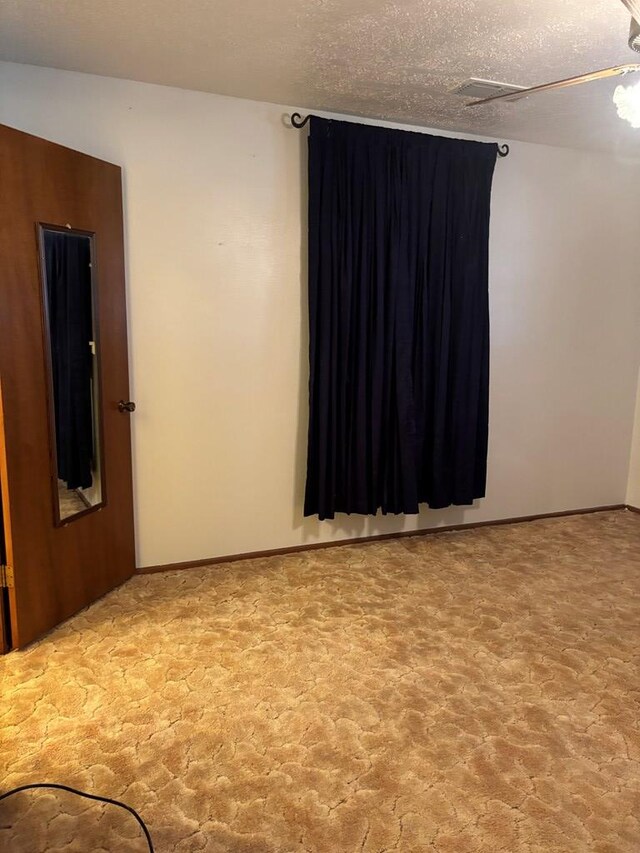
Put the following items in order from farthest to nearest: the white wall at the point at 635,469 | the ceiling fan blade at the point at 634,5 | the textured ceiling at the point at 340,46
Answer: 1. the white wall at the point at 635,469
2. the textured ceiling at the point at 340,46
3. the ceiling fan blade at the point at 634,5

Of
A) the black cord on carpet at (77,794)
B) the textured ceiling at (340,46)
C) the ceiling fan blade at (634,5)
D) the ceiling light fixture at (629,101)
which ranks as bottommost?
the black cord on carpet at (77,794)

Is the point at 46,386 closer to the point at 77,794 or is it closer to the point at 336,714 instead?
the point at 77,794

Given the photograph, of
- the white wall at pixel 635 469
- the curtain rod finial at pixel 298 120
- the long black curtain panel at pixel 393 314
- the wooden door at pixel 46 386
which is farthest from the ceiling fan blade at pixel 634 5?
the white wall at pixel 635 469

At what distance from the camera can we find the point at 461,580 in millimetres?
3199

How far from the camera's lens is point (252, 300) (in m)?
3.21

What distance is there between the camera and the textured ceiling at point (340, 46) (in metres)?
2.09

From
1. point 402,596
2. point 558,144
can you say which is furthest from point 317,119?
point 402,596

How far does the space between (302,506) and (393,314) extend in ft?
4.10

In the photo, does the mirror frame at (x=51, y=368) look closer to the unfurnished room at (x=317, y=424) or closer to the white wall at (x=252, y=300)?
the unfurnished room at (x=317, y=424)

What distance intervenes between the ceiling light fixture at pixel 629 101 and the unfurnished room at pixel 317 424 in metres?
0.02

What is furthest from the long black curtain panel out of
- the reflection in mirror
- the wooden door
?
the reflection in mirror

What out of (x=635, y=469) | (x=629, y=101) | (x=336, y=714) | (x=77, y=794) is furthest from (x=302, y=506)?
(x=635, y=469)

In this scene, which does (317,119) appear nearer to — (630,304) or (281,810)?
(630,304)

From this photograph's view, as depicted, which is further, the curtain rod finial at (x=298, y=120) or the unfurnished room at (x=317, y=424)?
the curtain rod finial at (x=298, y=120)
